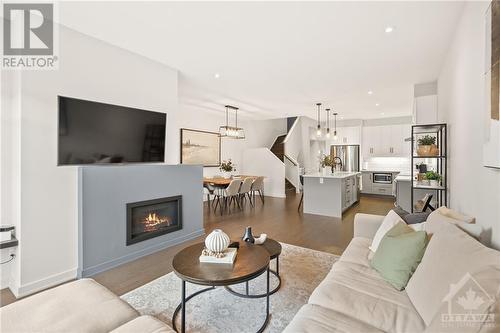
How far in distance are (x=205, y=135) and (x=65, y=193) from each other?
5.27 m

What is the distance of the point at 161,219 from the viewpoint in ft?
12.4

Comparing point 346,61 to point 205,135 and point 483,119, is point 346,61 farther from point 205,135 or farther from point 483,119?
point 205,135

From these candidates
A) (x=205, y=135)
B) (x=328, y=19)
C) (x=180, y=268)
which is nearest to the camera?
(x=180, y=268)

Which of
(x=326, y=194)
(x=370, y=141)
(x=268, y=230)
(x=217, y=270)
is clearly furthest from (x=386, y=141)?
(x=217, y=270)

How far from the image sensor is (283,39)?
308 centimetres

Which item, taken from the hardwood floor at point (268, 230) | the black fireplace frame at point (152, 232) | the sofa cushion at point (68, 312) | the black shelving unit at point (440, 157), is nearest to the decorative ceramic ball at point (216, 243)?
the sofa cushion at point (68, 312)

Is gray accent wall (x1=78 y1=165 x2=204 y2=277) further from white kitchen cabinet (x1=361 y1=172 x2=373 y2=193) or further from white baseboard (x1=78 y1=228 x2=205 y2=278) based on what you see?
white kitchen cabinet (x1=361 y1=172 x2=373 y2=193)

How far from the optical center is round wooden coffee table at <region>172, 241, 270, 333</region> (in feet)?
5.78

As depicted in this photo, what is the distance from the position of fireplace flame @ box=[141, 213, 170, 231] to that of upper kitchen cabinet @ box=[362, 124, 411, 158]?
7881 mm

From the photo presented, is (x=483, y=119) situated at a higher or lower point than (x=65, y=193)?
higher

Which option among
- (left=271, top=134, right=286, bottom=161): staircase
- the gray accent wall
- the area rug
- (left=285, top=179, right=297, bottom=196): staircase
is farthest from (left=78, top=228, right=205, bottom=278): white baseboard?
(left=285, top=179, right=297, bottom=196): staircase

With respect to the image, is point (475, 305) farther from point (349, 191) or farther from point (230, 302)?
point (349, 191)

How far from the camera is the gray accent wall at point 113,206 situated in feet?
9.39

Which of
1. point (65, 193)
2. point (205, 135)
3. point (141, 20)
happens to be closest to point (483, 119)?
point (141, 20)
